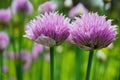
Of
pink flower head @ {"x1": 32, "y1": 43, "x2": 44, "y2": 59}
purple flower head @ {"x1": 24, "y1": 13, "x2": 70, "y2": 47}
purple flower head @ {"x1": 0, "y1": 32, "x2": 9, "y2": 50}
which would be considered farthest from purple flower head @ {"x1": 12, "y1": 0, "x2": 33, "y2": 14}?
purple flower head @ {"x1": 24, "y1": 13, "x2": 70, "y2": 47}

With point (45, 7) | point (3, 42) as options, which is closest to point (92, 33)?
point (45, 7)

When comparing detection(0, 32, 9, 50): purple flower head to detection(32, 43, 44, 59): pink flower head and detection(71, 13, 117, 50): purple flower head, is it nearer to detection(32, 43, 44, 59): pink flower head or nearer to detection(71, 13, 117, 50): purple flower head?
detection(32, 43, 44, 59): pink flower head

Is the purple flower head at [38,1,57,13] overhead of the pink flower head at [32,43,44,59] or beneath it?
overhead

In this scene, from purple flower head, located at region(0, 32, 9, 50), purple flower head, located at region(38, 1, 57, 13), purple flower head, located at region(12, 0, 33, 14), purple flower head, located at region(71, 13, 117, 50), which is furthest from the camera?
purple flower head, located at region(12, 0, 33, 14)

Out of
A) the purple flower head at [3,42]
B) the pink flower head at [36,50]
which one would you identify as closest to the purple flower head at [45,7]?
the purple flower head at [3,42]

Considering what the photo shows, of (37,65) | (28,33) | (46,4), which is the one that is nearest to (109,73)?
(37,65)

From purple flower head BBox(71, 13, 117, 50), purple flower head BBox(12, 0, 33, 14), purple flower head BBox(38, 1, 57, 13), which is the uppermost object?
purple flower head BBox(12, 0, 33, 14)

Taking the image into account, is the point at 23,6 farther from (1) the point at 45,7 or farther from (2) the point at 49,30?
(2) the point at 49,30
